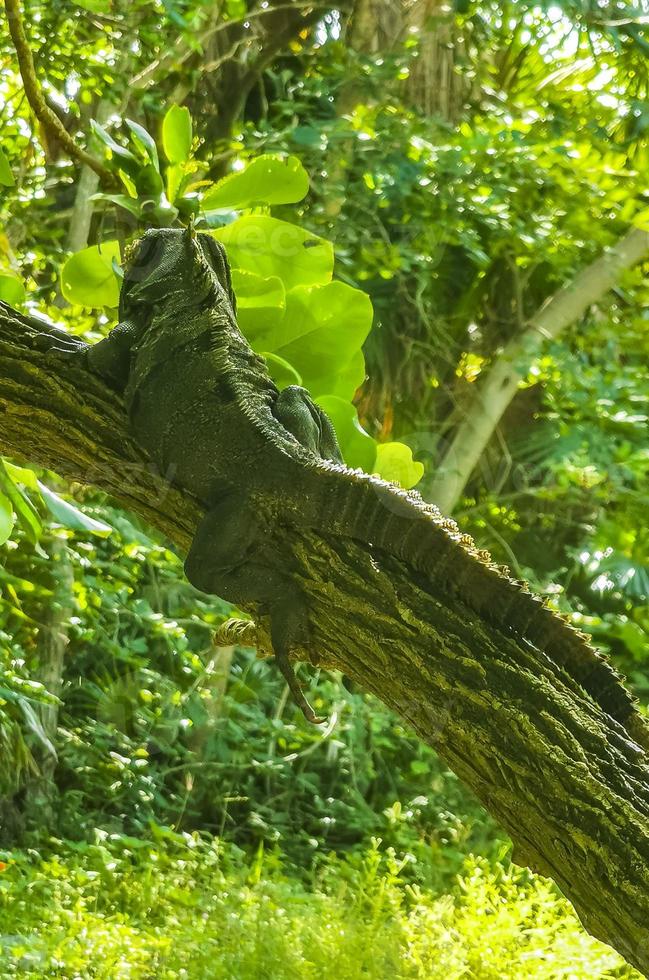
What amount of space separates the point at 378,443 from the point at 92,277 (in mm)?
1333

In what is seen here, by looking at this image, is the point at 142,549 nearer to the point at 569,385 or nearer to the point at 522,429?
the point at 569,385

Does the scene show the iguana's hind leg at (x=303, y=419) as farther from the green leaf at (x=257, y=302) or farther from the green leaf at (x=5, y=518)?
the green leaf at (x=5, y=518)

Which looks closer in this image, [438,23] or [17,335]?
[17,335]

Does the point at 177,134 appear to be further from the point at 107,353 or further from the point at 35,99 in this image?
the point at 107,353

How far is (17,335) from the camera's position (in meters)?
1.58

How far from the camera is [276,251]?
194 centimetres

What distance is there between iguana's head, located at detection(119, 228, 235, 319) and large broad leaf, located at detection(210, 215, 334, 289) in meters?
0.14

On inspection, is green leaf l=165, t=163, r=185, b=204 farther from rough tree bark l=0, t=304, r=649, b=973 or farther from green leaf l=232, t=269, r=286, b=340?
rough tree bark l=0, t=304, r=649, b=973

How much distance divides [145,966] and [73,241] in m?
2.71

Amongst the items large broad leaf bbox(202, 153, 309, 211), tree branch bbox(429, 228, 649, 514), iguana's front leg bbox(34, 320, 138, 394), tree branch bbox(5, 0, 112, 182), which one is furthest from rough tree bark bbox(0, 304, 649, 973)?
tree branch bbox(429, 228, 649, 514)

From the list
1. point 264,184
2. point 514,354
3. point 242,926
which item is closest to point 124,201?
point 264,184

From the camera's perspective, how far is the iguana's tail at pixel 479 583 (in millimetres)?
1283

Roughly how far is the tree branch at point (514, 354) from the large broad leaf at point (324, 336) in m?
3.38

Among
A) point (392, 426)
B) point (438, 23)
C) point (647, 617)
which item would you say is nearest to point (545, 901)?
point (647, 617)
